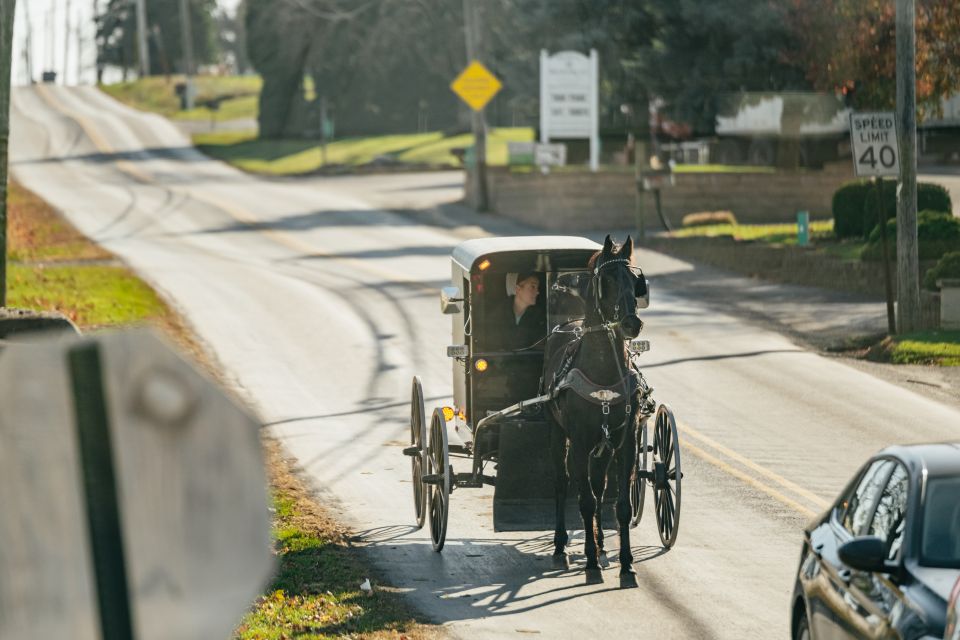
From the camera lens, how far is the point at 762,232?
37875 mm

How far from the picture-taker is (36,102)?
96250mm

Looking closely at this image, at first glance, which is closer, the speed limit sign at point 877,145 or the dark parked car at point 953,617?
the dark parked car at point 953,617

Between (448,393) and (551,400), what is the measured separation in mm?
8747

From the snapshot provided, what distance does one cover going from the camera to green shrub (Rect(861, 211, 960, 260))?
27969 millimetres

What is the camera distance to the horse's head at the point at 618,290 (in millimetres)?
11016

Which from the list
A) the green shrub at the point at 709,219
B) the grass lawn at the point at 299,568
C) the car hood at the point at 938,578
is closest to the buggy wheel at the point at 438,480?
the grass lawn at the point at 299,568

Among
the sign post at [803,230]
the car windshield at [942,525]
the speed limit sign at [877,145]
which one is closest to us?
the car windshield at [942,525]

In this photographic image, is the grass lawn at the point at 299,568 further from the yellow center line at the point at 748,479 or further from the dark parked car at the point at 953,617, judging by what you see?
the yellow center line at the point at 748,479

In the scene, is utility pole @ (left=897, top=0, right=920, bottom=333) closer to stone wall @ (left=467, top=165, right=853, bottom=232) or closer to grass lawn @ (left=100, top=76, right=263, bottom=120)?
stone wall @ (left=467, top=165, right=853, bottom=232)

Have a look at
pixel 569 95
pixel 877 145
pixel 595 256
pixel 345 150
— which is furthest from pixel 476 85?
pixel 595 256

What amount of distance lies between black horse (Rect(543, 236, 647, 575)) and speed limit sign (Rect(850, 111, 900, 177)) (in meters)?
11.1

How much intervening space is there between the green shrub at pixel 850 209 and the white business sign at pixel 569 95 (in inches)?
460

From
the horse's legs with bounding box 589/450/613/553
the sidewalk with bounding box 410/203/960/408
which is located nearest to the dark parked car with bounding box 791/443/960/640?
the horse's legs with bounding box 589/450/613/553

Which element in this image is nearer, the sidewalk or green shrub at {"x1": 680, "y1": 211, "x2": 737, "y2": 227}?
the sidewalk
